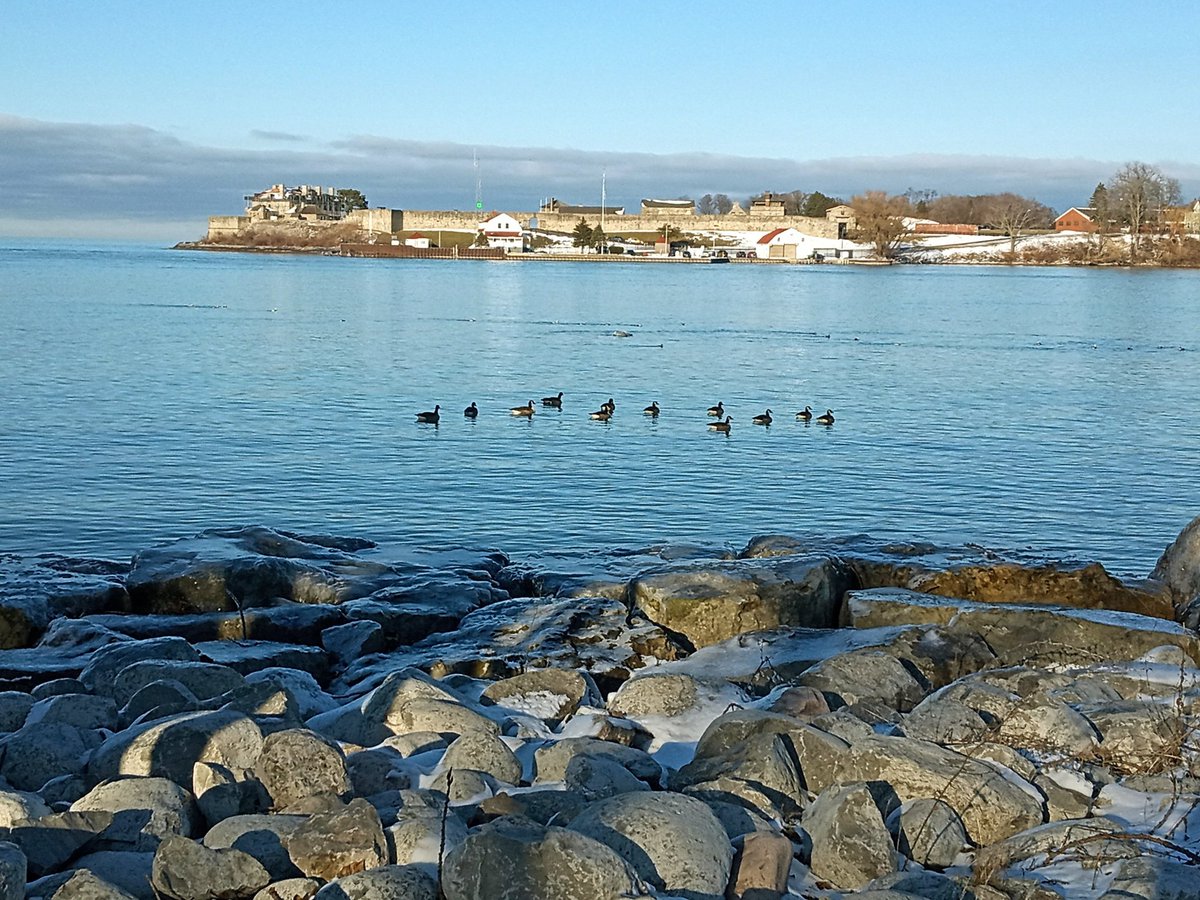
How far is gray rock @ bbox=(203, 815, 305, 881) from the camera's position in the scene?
488 centimetres

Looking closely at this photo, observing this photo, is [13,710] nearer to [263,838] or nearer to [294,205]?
[263,838]

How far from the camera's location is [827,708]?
7.46 meters

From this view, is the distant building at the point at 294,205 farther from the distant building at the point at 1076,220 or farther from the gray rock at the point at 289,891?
the gray rock at the point at 289,891

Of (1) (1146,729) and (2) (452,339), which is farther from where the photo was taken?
(2) (452,339)

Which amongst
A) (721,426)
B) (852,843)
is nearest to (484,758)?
(852,843)

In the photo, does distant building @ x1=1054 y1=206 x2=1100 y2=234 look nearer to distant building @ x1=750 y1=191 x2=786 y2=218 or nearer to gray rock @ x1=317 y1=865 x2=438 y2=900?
distant building @ x1=750 y1=191 x2=786 y2=218

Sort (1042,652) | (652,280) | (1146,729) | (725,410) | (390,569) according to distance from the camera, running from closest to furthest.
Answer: (1146,729) → (1042,652) → (390,569) → (725,410) → (652,280)

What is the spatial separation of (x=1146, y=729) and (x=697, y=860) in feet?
10.8

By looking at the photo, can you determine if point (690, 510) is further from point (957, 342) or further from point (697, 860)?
point (957, 342)

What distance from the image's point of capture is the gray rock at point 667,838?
4832mm

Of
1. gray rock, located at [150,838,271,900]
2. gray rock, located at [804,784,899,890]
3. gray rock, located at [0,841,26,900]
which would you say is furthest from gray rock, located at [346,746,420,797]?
gray rock, located at [804,784,899,890]

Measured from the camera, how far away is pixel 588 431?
76.0 ft

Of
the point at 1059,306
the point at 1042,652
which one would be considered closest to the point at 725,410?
the point at 1042,652

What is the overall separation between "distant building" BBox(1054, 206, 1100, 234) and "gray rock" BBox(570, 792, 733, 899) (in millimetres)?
160368
